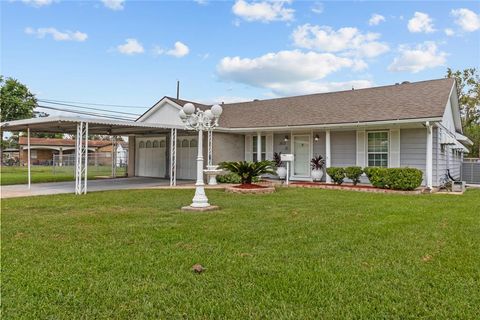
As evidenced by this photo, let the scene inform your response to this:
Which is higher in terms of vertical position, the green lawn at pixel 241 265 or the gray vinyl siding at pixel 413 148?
the gray vinyl siding at pixel 413 148

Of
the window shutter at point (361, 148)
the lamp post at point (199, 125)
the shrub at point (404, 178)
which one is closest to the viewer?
the lamp post at point (199, 125)

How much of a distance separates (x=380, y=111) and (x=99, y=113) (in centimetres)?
3143

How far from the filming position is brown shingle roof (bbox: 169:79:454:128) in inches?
530

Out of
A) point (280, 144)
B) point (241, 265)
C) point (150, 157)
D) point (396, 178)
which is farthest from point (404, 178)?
point (150, 157)

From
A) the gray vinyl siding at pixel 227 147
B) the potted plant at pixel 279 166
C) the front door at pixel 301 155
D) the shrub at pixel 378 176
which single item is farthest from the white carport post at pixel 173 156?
the shrub at pixel 378 176

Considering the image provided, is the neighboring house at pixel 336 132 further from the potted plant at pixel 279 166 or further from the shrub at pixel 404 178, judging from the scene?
the shrub at pixel 404 178

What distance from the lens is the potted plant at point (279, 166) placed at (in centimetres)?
1645

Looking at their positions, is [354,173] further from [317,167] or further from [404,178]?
[317,167]

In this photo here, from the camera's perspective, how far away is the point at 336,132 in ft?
51.8

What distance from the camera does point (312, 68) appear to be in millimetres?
21766

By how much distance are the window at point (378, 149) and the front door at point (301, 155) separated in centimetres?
288

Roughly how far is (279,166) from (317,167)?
1.95m

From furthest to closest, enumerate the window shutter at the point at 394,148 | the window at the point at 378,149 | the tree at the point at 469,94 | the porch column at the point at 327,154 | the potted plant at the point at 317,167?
the tree at the point at 469,94 < the potted plant at the point at 317,167 < the porch column at the point at 327,154 < the window at the point at 378,149 < the window shutter at the point at 394,148

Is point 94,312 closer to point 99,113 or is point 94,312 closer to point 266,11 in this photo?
point 266,11
